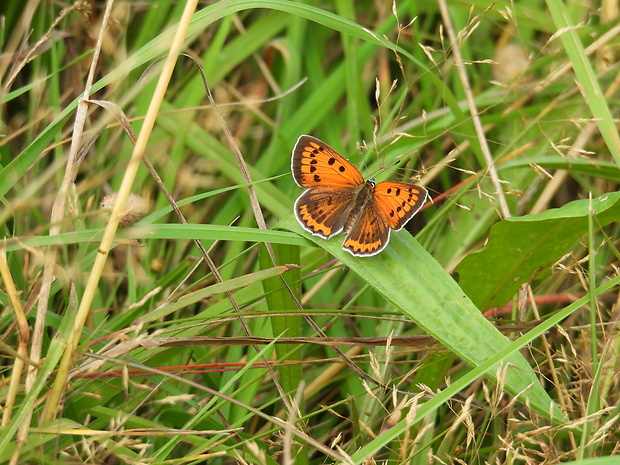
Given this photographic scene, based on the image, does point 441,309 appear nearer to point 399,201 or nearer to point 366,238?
point 366,238

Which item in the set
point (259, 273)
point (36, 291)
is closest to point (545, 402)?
point (259, 273)

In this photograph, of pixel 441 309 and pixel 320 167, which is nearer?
Result: pixel 441 309

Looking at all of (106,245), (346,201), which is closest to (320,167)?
(346,201)

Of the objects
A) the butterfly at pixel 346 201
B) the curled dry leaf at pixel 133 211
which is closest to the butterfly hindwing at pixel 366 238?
the butterfly at pixel 346 201

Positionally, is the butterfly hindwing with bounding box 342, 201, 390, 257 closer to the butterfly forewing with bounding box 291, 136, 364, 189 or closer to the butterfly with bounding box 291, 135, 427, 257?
the butterfly with bounding box 291, 135, 427, 257

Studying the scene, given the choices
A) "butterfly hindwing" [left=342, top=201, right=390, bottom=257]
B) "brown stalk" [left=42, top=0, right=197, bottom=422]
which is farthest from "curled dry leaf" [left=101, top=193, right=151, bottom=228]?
"butterfly hindwing" [left=342, top=201, right=390, bottom=257]

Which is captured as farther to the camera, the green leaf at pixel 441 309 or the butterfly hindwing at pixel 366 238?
the butterfly hindwing at pixel 366 238

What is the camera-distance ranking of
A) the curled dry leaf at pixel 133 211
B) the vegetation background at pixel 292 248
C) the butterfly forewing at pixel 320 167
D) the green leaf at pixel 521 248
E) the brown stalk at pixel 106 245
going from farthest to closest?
the butterfly forewing at pixel 320 167 < the curled dry leaf at pixel 133 211 < the green leaf at pixel 521 248 < the vegetation background at pixel 292 248 < the brown stalk at pixel 106 245

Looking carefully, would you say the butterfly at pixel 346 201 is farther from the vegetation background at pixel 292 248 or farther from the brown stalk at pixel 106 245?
the brown stalk at pixel 106 245
